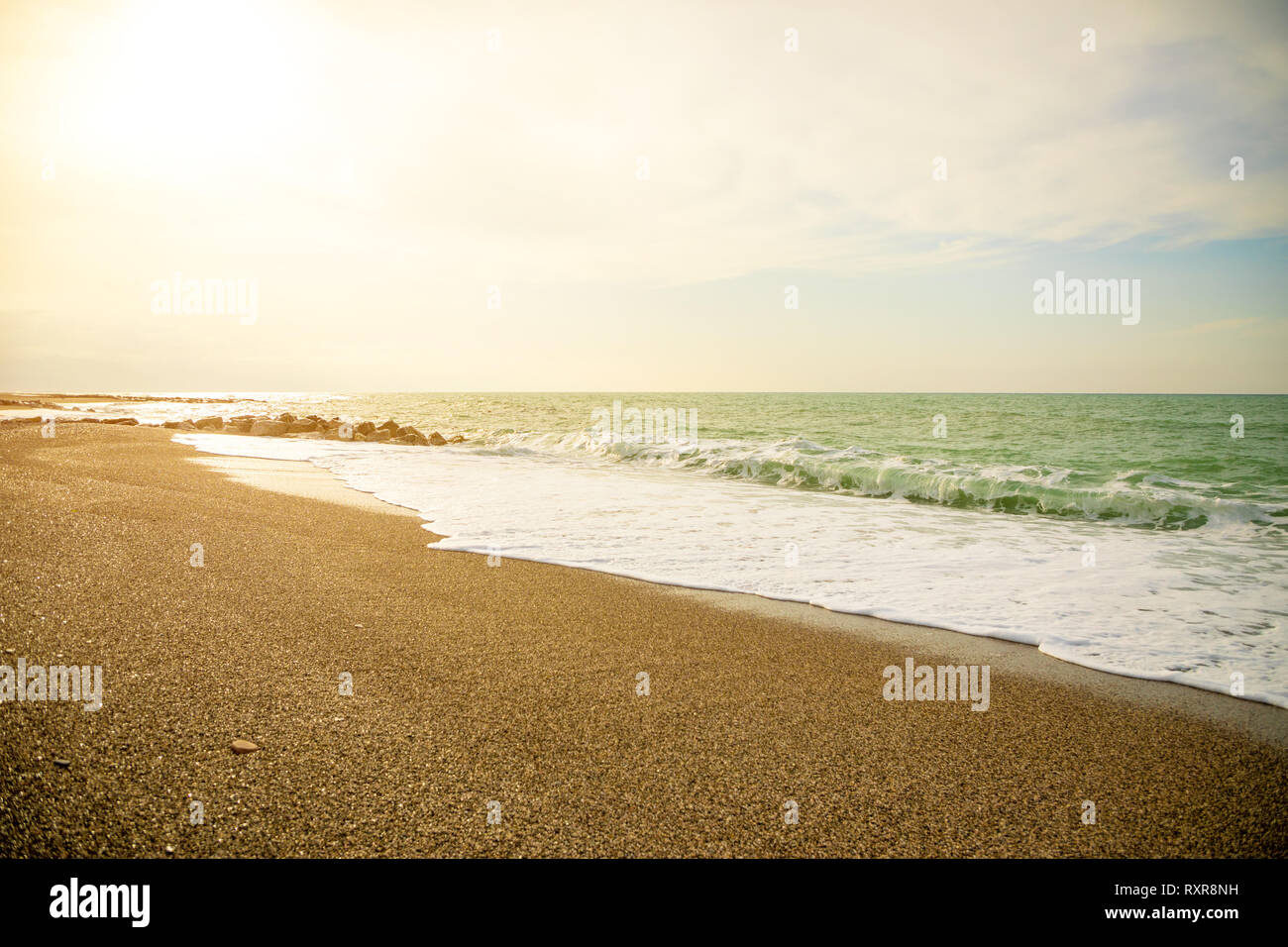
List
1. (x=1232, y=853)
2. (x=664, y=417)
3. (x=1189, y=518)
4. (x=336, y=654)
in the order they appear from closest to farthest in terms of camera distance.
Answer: (x=1232, y=853), (x=336, y=654), (x=1189, y=518), (x=664, y=417)

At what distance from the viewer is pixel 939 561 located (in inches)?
281

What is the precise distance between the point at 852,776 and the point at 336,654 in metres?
2.84

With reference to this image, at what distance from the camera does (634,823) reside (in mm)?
2404

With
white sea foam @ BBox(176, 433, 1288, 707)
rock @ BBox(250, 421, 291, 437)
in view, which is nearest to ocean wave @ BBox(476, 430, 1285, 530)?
white sea foam @ BBox(176, 433, 1288, 707)

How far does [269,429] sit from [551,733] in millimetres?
26958

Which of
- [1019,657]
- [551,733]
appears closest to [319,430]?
[551,733]

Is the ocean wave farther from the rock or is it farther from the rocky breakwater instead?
the rock

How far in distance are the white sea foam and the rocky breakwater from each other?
12070 millimetres

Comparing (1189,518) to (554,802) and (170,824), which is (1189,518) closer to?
(554,802)

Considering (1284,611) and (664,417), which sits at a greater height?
(664,417)
